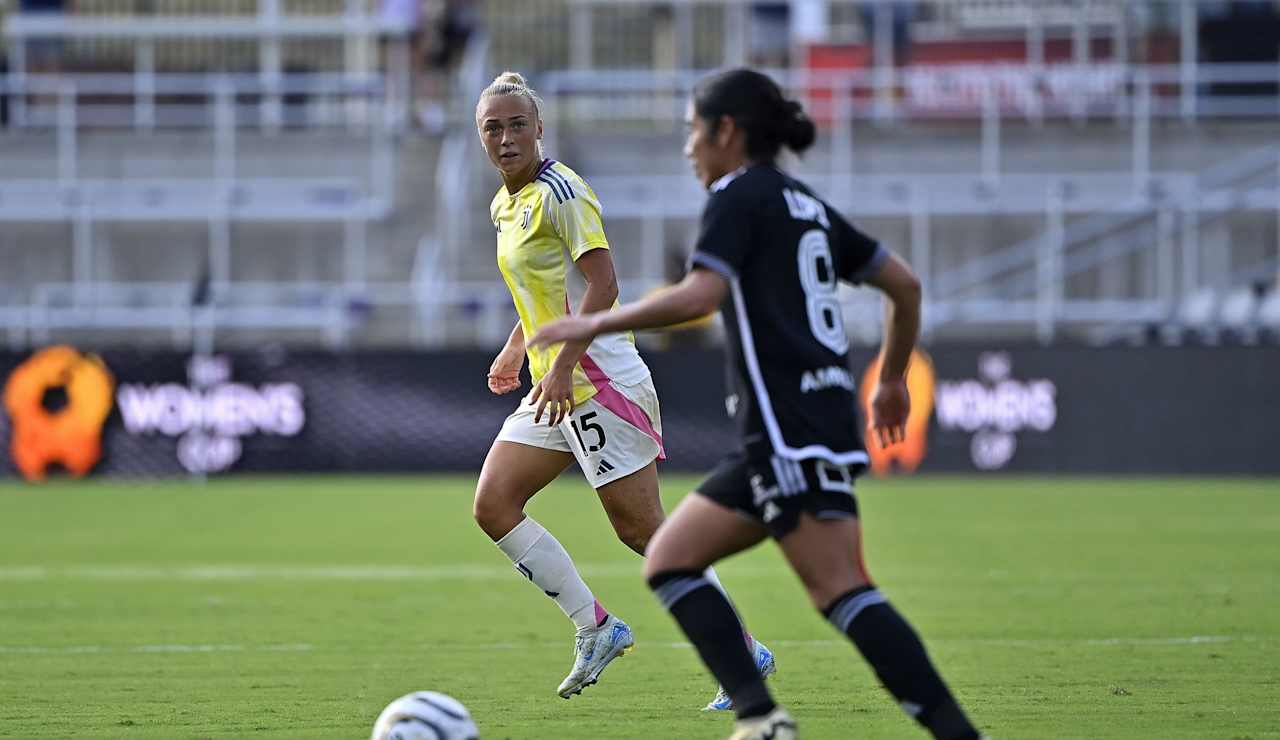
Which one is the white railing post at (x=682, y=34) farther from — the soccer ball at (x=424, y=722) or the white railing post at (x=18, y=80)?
the soccer ball at (x=424, y=722)

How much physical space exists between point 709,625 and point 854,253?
1.19m

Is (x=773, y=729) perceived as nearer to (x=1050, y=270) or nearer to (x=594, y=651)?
(x=594, y=651)

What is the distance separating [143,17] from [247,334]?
13546 mm

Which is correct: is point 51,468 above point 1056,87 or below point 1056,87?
below

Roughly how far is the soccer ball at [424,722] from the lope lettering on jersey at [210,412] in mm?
17328

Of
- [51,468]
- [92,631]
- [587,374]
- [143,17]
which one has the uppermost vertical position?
[143,17]

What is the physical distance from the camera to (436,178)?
98.6ft

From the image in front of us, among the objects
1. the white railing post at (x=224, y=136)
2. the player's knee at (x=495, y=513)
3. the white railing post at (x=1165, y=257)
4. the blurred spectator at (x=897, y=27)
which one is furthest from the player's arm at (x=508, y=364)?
the blurred spectator at (x=897, y=27)

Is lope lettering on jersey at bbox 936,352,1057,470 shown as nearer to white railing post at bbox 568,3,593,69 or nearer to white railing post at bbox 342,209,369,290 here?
white railing post at bbox 342,209,369,290

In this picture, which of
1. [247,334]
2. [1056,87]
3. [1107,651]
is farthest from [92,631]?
[1056,87]

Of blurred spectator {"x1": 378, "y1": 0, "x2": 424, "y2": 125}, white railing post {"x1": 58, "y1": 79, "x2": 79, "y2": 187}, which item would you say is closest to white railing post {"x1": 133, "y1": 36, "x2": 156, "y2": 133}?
white railing post {"x1": 58, "y1": 79, "x2": 79, "y2": 187}

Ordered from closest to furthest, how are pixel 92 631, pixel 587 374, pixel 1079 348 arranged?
pixel 587 374 → pixel 92 631 → pixel 1079 348

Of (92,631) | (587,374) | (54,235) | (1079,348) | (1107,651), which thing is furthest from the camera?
(54,235)

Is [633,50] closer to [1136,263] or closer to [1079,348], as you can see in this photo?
[1136,263]
